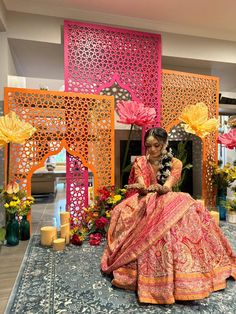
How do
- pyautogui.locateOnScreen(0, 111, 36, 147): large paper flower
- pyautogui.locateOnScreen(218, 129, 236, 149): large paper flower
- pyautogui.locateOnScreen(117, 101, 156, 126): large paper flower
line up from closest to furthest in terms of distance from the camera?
pyautogui.locateOnScreen(0, 111, 36, 147): large paper flower → pyautogui.locateOnScreen(117, 101, 156, 126): large paper flower → pyautogui.locateOnScreen(218, 129, 236, 149): large paper flower

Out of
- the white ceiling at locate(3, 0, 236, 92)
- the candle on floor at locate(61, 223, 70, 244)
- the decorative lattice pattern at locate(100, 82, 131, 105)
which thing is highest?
the white ceiling at locate(3, 0, 236, 92)

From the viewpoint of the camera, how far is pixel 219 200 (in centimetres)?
340

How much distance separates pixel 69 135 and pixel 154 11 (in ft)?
5.56

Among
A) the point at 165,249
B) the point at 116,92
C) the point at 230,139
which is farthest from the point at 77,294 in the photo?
the point at 116,92

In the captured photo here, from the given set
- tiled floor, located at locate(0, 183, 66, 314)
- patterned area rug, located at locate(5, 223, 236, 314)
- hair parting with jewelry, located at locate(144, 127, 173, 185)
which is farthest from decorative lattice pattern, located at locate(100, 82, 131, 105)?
patterned area rug, located at locate(5, 223, 236, 314)

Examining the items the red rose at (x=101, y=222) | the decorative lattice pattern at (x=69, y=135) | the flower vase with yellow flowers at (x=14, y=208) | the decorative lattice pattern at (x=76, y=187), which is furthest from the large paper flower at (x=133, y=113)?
the flower vase with yellow flowers at (x=14, y=208)

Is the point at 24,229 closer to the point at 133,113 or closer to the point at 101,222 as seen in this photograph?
the point at 101,222

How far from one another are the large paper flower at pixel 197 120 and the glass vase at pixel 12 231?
1957 mm

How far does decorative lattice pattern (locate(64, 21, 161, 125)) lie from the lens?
2846mm

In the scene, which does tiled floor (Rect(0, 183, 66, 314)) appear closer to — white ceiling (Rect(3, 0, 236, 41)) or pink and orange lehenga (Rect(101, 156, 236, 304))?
pink and orange lehenga (Rect(101, 156, 236, 304))

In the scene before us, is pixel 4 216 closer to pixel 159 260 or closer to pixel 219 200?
pixel 159 260

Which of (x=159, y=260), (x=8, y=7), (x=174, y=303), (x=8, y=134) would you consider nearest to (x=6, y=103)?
(x=8, y=134)

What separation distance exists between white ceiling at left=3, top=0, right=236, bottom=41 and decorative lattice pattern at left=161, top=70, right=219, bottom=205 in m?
0.61

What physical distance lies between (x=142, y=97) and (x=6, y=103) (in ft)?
4.92
